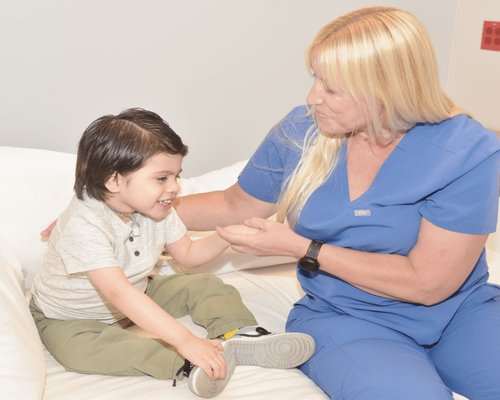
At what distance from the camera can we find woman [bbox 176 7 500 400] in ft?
3.48

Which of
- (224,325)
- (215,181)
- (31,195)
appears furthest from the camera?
(215,181)

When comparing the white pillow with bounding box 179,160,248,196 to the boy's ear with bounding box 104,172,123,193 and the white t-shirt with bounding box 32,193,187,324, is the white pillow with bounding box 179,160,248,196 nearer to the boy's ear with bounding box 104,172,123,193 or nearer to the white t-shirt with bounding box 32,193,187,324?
the white t-shirt with bounding box 32,193,187,324

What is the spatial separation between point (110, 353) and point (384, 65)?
0.86 meters

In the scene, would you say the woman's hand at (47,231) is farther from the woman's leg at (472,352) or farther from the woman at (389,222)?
the woman's leg at (472,352)

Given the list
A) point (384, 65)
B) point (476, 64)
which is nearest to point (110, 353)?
point (384, 65)

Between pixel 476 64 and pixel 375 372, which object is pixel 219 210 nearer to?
pixel 375 372

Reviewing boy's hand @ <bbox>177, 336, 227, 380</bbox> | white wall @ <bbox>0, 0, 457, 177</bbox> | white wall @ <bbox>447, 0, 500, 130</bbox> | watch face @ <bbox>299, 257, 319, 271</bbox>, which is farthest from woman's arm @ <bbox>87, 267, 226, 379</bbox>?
white wall @ <bbox>447, 0, 500, 130</bbox>

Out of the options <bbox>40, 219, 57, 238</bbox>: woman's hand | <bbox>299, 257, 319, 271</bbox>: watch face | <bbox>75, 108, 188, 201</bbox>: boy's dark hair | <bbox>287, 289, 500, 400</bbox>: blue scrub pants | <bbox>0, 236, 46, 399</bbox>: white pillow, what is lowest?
<bbox>287, 289, 500, 400</bbox>: blue scrub pants

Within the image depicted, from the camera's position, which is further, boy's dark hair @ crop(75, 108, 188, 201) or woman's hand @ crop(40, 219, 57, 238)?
woman's hand @ crop(40, 219, 57, 238)

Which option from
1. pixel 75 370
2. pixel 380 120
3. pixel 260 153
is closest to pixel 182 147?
pixel 260 153

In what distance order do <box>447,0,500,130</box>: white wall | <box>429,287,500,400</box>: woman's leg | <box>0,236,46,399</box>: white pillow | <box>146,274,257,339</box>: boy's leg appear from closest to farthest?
<box>0,236,46,399</box>: white pillow < <box>429,287,500,400</box>: woman's leg < <box>146,274,257,339</box>: boy's leg < <box>447,0,500,130</box>: white wall

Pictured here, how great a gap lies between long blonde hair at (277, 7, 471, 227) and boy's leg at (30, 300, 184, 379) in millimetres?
694

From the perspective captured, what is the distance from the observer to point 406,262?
115 cm

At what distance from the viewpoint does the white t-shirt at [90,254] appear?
1119mm
